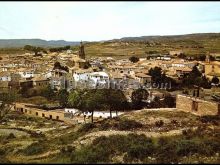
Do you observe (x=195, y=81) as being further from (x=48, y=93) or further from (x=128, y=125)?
(x=128, y=125)

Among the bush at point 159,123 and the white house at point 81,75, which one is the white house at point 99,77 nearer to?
the white house at point 81,75

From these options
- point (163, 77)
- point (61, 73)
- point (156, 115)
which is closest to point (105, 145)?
point (156, 115)

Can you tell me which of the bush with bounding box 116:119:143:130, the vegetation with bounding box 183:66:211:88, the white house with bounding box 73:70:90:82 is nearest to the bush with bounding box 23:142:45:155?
the bush with bounding box 116:119:143:130

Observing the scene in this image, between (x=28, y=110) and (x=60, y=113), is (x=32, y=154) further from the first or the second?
(x=28, y=110)

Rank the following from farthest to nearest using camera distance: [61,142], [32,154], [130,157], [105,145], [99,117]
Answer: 1. [99,117]
2. [61,142]
3. [32,154]
4. [105,145]
5. [130,157]

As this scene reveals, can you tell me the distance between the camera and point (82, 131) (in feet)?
81.3

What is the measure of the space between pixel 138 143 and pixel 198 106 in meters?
6.71

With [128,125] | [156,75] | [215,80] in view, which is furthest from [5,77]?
[128,125]

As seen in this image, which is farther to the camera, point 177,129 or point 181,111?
point 181,111

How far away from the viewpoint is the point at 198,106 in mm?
24266

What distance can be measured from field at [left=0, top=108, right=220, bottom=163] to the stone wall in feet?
1.68

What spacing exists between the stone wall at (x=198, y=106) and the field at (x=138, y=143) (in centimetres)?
51

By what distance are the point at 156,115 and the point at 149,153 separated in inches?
281

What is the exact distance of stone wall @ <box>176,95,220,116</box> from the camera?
23578 mm
